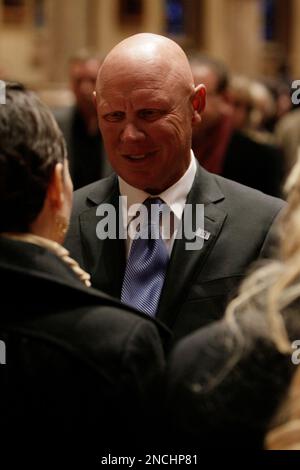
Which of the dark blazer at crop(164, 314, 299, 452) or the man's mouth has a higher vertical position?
the man's mouth

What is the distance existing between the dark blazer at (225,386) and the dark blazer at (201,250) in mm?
824

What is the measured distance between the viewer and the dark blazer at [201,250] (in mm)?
2775

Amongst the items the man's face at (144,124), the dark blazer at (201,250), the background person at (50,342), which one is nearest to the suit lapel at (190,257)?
the dark blazer at (201,250)

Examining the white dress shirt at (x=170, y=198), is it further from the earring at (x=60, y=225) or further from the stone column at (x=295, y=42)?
the stone column at (x=295, y=42)

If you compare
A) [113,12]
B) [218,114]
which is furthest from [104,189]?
[113,12]

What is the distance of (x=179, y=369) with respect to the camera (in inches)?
75.1

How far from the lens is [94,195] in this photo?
10.1 ft

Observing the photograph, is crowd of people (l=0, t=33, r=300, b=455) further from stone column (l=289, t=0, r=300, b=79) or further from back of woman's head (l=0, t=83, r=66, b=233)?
stone column (l=289, t=0, r=300, b=79)

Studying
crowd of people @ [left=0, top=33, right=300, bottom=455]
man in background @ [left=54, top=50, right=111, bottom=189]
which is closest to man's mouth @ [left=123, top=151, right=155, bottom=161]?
crowd of people @ [left=0, top=33, right=300, bottom=455]

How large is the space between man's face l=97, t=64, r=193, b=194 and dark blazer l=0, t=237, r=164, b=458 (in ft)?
3.12

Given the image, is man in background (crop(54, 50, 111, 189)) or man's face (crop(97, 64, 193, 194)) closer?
man's face (crop(97, 64, 193, 194))

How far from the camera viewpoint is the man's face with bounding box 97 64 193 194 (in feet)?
9.27

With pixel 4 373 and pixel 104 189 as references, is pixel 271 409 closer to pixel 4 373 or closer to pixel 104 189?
pixel 4 373

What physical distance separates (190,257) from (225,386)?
997mm
